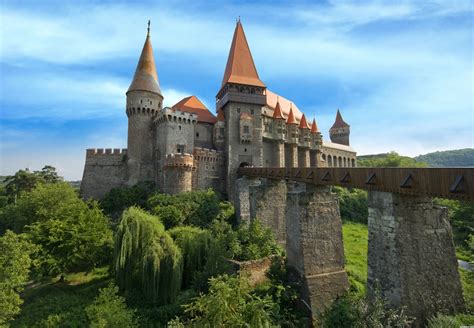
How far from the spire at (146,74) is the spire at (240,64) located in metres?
8.38

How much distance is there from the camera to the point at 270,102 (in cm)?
3831

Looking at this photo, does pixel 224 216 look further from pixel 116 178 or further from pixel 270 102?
pixel 270 102

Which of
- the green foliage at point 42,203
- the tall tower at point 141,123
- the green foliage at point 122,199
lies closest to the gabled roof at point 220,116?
the tall tower at point 141,123

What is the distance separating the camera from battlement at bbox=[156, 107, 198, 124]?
2581 centimetres

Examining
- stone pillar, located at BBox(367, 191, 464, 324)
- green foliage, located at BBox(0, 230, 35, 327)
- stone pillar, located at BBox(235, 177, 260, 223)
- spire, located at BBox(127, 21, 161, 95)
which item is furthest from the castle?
stone pillar, located at BBox(367, 191, 464, 324)

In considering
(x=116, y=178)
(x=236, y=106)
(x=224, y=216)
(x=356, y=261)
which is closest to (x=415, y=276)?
(x=356, y=261)

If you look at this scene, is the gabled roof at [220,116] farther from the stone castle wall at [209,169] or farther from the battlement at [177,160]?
the battlement at [177,160]

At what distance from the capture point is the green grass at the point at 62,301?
1121 cm

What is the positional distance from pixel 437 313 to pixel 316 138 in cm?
3492

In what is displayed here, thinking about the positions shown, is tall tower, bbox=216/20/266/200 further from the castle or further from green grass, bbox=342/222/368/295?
green grass, bbox=342/222/368/295

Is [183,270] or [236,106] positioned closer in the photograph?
[183,270]

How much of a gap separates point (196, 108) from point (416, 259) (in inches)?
1069

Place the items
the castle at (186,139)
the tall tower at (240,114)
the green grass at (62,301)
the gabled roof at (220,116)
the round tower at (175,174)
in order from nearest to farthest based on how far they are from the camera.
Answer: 1. the green grass at (62,301)
2. the round tower at (175,174)
3. the castle at (186,139)
4. the tall tower at (240,114)
5. the gabled roof at (220,116)

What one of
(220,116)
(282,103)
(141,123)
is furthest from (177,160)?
(282,103)
